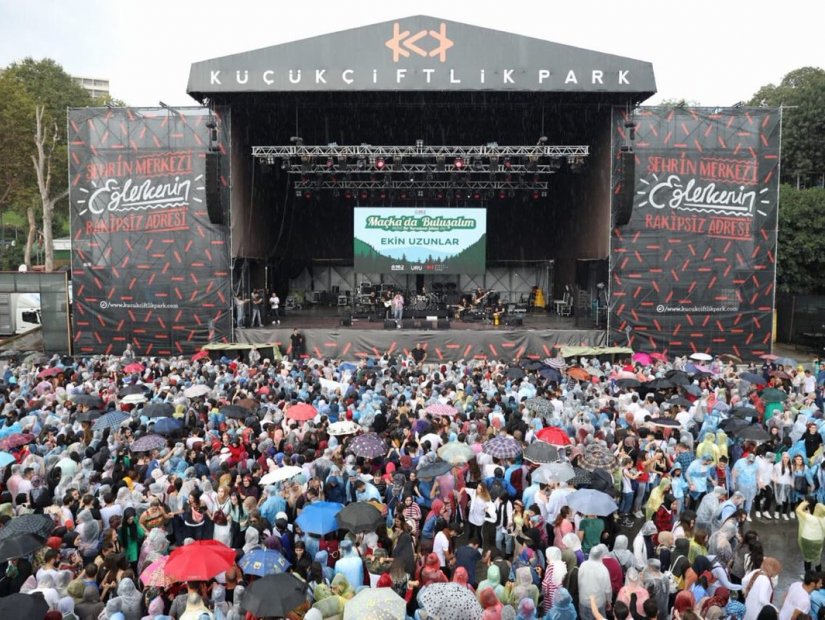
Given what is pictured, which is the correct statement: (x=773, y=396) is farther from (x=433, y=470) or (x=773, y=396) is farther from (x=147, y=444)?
(x=147, y=444)

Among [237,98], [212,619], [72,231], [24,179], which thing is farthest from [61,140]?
[212,619]

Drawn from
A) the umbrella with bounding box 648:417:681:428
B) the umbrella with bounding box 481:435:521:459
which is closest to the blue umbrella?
the umbrella with bounding box 481:435:521:459

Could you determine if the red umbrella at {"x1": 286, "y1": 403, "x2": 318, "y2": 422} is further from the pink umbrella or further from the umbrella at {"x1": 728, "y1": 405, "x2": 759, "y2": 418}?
the pink umbrella

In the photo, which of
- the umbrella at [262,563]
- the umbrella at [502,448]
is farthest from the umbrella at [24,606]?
the umbrella at [502,448]

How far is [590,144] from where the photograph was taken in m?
22.5

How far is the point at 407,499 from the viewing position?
7273 mm

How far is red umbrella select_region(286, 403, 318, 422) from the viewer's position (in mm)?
9695

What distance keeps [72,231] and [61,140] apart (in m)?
20.3

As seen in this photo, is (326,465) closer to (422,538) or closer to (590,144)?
(422,538)

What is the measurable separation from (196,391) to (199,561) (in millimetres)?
6664

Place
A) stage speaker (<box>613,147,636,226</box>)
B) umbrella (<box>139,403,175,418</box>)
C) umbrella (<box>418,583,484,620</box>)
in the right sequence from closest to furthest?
umbrella (<box>418,583,484,620</box>) → umbrella (<box>139,403,175,418</box>) → stage speaker (<box>613,147,636,226</box>)

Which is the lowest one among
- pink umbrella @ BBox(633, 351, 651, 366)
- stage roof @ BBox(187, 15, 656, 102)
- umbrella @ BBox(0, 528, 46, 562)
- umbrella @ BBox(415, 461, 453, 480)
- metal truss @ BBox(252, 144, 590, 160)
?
umbrella @ BBox(0, 528, 46, 562)

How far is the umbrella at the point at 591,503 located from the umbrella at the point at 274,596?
295cm

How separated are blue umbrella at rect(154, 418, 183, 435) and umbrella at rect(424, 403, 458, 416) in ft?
11.4
